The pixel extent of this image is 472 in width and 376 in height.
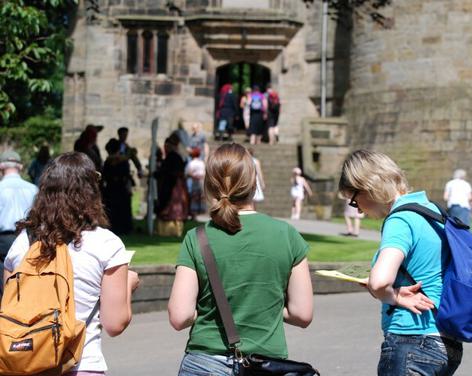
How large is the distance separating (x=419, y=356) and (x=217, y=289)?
2.89ft

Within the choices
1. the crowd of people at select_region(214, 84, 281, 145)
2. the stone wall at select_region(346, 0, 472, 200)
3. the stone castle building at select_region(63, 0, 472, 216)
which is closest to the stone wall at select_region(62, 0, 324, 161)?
the stone castle building at select_region(63, 0, 472, 216)

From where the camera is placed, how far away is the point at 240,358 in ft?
15.4

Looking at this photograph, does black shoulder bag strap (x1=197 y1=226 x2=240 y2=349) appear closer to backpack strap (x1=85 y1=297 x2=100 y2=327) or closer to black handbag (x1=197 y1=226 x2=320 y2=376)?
black handbag (x1=197 y1=226 x2=320 y2=376)

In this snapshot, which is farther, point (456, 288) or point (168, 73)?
point (168, 73)

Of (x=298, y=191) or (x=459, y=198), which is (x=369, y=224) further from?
(x=459, y=198)

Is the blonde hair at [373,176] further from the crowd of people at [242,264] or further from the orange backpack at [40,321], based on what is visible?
the orange backpack at [40,321]

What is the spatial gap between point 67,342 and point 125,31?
102 feet

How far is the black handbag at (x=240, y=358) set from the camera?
4715mm

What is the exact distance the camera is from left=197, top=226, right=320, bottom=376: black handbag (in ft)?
15.5

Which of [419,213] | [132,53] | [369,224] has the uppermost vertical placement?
[132,53]

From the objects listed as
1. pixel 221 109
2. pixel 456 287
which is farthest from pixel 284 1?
pixel 456 287

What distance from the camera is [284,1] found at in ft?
114

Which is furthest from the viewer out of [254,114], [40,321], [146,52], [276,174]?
[146,52]

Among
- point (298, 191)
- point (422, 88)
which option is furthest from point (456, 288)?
point (422, 88)
